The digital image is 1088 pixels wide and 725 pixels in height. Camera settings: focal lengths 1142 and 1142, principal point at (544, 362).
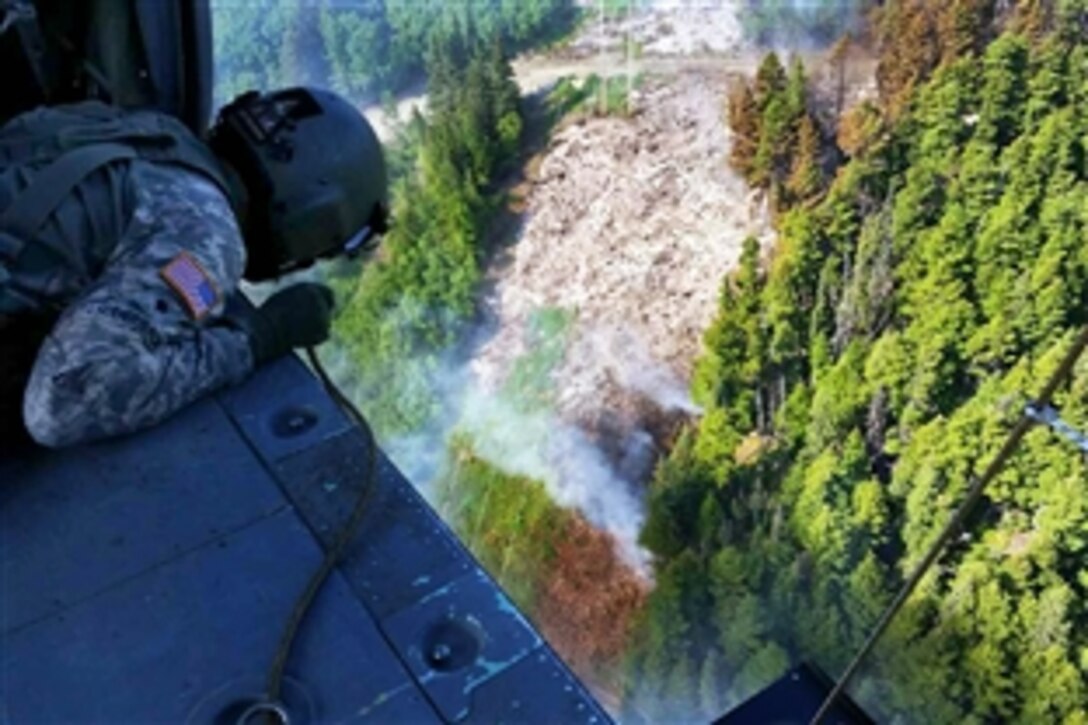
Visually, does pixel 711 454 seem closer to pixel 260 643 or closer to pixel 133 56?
pixel 133 56

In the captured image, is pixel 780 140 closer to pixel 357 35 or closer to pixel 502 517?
pixel 502 517

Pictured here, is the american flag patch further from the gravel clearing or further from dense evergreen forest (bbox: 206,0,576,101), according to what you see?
dense evergreen forest (bbox: 206,0,576,101)

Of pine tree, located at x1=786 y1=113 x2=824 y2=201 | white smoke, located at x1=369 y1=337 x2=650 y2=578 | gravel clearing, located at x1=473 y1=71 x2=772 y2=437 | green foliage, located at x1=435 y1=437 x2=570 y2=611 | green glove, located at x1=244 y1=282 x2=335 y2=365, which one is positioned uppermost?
green glove, located at x1=244 y1=282 x2=335 y2=365

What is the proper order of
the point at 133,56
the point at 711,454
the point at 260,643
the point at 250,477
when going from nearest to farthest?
the point at 260,643
the point at 250,477
the point at 133,56
the point at 711,454

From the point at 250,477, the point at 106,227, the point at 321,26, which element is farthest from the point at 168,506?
the point at 321,26

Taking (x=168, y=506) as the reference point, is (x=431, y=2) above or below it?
below

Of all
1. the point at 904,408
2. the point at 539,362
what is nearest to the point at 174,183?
the point at 904,408

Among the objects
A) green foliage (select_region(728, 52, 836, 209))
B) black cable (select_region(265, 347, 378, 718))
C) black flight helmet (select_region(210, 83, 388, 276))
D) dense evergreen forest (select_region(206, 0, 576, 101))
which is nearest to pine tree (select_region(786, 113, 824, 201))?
green foliage (select_region(728, 52, 836, 209))

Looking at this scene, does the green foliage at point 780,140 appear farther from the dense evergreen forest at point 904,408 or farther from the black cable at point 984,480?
the black cable at point 984,480
